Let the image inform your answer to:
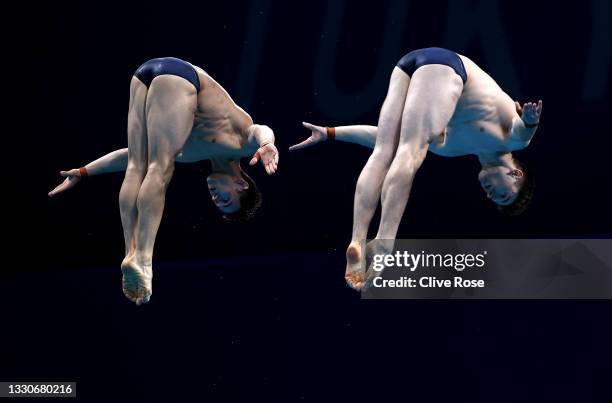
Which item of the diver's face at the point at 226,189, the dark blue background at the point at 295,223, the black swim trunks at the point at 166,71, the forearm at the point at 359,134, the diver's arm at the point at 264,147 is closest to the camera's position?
the diver's arm at the point at 264,147

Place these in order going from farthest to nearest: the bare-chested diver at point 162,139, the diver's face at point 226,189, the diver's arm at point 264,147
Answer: the diver's face at point 226,189 < the bare-chested diver at point 162,139 < the diver's arm at point 264,147

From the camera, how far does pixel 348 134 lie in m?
6.58

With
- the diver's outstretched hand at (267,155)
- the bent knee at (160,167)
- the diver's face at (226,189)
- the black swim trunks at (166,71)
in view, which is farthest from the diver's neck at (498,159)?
the bent knee at (160,167)

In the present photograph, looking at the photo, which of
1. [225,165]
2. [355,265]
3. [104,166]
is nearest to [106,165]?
[104,166]

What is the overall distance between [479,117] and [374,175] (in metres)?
0.82

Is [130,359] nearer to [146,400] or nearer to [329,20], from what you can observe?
[146,400]

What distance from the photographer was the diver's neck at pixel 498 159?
21.0 ft

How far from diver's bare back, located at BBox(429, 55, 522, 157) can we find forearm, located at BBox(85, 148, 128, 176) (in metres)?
1.93

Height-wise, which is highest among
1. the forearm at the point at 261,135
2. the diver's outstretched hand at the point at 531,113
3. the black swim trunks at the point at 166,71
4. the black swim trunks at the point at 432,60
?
the black swim trunks at the point at 432,60

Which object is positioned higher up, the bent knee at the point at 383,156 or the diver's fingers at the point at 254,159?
the bent knee at the point at 383,156

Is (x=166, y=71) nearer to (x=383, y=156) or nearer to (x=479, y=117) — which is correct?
(x=383, y=156)

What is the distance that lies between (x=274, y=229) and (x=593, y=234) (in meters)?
2.64

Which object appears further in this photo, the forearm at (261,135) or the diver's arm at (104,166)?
the diver's arm at (104,166)

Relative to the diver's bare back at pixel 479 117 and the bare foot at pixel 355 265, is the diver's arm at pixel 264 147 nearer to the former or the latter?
the bare foot at pixel 355 265
